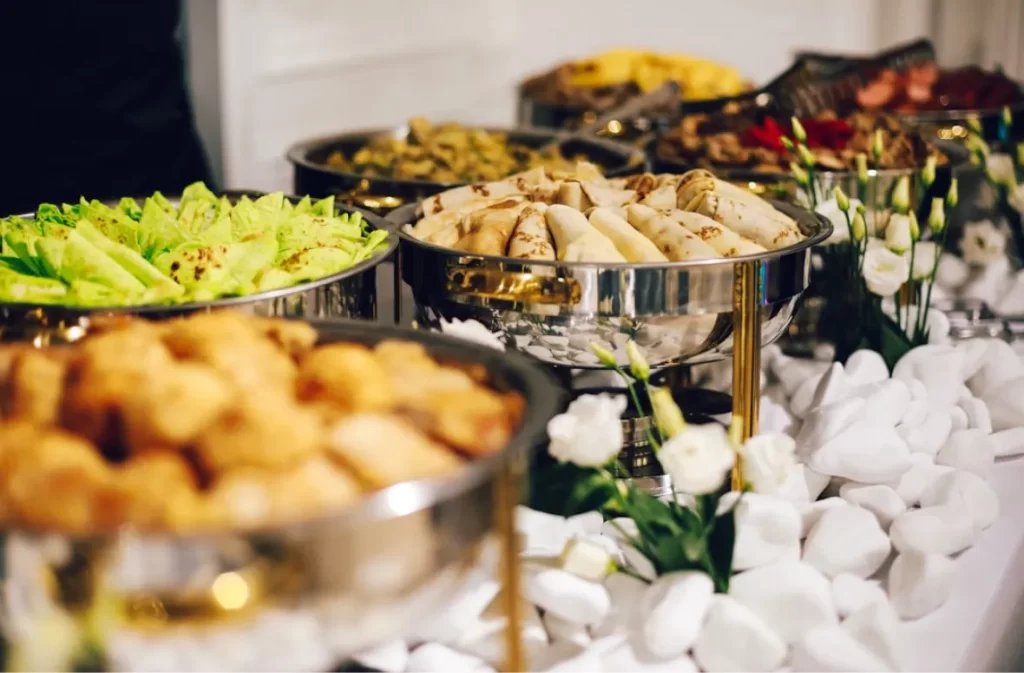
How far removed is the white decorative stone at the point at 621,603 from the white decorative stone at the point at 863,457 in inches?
12.2

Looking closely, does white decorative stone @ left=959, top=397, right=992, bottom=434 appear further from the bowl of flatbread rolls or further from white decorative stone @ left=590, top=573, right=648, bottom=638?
white decorative stone @ left=590, top=573, right=648, bottom=638

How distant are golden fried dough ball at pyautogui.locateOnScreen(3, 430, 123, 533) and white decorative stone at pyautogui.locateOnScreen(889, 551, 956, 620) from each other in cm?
65

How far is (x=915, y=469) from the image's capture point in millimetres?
1124

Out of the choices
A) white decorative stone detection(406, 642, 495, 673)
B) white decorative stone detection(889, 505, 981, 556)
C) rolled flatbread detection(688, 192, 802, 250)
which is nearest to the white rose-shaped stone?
rolled flatbread detection(688, 192, 802, 250)

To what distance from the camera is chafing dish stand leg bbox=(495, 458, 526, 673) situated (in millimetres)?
675

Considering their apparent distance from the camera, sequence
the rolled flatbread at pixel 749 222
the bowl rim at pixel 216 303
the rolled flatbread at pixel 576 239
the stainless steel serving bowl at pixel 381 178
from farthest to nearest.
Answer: the stainless steel serving bowl at pixel 381 178 < the rolled flatbread at pixel 749 222 < the rolled flatbread at pixel 576 239 < the bowl rim at pixel 216 303

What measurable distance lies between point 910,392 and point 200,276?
811mm

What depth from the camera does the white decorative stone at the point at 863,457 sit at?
43.9 inches

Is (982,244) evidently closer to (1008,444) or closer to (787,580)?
(1008,444)

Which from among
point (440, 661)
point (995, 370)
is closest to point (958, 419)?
point (995, 370)

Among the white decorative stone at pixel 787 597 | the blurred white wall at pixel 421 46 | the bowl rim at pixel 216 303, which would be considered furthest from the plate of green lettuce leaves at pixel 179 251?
the blurred white wall at pixel 421 46

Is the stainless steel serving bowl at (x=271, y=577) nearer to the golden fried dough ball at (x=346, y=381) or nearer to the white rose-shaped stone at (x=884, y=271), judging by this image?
the golden fried dough ball at (x=346, y=381)

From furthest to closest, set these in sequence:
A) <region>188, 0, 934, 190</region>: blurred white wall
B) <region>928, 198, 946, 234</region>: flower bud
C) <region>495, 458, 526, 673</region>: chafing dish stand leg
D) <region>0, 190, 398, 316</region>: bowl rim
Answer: <region>188, 0, 934, 190</region>: blurred white wall < <region>928, 198, 946, 234</region>: flower bud < <region>0, 190, 398, 316</region>: bowl rim < <region>495, 458, 526, 673</region>: chafing dish stand leg

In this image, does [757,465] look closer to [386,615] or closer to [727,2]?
[386,615]
